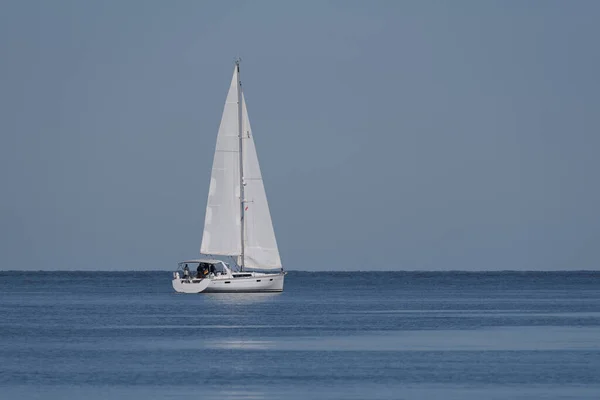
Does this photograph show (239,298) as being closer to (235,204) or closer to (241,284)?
(241,284)

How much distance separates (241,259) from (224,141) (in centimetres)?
1060

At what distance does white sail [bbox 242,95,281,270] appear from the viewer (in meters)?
123

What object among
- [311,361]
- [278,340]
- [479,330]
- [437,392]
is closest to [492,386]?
[437,392]

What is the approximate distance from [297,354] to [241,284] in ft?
183

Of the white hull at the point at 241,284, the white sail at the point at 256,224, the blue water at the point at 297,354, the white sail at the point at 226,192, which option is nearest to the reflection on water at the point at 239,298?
the white hull at the point at 241,284

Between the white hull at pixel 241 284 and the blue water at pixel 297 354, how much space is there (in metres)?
12.6

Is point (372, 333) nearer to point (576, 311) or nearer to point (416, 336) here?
point (416, 336)

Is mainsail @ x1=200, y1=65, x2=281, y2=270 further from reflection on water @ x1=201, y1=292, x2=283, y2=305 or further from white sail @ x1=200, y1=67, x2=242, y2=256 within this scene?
reflection on water @ x1=201, y1=292, x2=283, y2=305

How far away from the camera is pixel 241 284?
12112 cm

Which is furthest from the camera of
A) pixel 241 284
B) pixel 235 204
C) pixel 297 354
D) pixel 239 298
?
pixel 235 204

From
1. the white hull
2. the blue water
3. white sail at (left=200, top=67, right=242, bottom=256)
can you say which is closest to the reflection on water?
the white hull

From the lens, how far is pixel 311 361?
61.9 meters

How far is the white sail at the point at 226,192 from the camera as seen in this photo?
4774 inches

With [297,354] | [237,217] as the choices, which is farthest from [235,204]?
[297,354]
